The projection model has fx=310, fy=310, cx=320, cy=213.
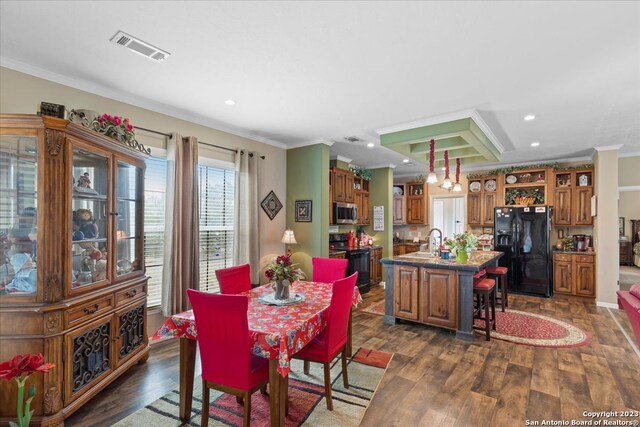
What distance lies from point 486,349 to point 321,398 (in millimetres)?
2095

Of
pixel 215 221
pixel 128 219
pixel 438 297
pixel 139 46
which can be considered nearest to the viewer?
pixel 139 46

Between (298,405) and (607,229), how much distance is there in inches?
230

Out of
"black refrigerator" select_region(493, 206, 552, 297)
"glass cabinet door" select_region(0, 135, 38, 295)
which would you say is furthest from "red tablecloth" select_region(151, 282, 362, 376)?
"black refrigerator" select_region(493, 206, 552, 297)

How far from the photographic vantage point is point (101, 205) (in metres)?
2.62

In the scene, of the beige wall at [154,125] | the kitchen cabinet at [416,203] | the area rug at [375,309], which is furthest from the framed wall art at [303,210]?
the kitchen cabinet at [416,203]

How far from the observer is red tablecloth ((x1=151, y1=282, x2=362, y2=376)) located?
1849 millimetres

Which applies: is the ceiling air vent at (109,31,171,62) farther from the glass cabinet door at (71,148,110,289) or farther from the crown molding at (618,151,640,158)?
the crown molding at (618,151,640,158)

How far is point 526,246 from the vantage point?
19.9ft

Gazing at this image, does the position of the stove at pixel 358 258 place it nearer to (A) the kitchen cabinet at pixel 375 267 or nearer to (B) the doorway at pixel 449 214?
(A) the kitchen cabinet at pixel 375 267

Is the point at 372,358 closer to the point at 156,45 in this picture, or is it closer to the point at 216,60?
the point at 216,60

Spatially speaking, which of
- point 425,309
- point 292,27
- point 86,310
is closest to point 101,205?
point 86,310

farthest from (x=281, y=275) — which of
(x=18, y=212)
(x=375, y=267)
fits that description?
(x=375, y=267)

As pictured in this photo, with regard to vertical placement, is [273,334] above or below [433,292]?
above

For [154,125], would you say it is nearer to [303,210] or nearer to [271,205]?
[271,205]
